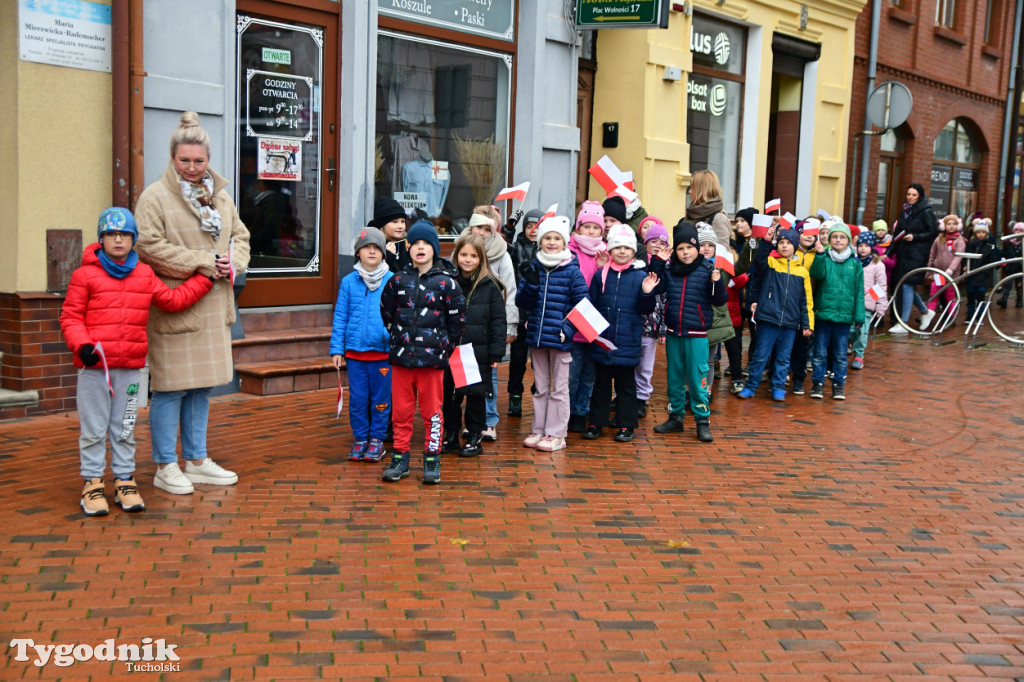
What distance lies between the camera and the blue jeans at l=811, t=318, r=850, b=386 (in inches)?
411

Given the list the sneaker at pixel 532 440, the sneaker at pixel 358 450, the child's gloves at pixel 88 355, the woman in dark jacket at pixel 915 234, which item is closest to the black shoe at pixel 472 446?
the sneaker at pixel 532 440

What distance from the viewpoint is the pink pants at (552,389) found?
7723 mm

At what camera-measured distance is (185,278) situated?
6133mm

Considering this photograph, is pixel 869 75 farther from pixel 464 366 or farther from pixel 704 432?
pixel 464 366

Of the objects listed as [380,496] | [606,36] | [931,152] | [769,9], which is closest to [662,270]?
[380,496]

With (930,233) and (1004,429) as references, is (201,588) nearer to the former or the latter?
(1004,429)

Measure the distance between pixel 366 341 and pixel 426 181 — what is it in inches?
187

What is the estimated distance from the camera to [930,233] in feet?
54.1

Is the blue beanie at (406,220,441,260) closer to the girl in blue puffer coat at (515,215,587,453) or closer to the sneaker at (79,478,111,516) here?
the girl in blue puffer coat at (515,215,587,453)

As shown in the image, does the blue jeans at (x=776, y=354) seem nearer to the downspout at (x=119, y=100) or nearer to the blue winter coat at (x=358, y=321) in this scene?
the blue winter coat at (x=358, y=321)

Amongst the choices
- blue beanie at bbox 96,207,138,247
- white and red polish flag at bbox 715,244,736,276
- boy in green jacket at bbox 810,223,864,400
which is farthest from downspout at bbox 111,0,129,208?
boy in green jacket at bbox 810,223,864,400

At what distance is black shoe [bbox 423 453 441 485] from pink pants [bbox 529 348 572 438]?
51.2 inches

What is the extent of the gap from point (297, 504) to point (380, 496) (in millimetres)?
497

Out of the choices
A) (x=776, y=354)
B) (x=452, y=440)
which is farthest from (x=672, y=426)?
(x=776, y=354)
